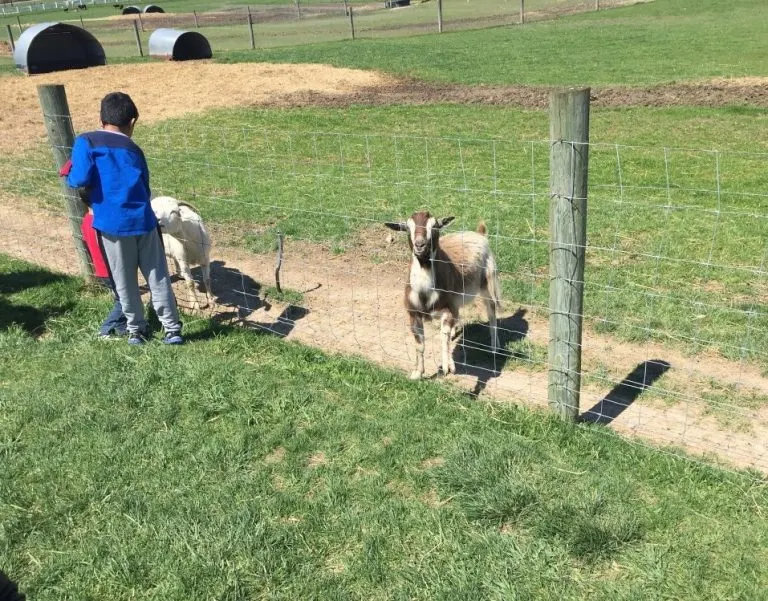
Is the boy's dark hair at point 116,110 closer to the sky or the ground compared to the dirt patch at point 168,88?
closer to the sky

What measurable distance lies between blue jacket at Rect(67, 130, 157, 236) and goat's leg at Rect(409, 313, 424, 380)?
7.22ft

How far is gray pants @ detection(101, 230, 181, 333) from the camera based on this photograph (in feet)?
18.3

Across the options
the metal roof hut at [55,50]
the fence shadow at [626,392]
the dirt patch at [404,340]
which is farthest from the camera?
the metal roof hut at [55,50]

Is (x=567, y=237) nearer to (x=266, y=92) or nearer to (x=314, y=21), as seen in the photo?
(x=266, y=92)

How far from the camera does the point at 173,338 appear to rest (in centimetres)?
582

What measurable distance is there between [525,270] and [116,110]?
420 cm

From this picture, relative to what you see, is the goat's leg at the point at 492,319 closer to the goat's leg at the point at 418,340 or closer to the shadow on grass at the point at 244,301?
the goat's leg at the point at 418,340

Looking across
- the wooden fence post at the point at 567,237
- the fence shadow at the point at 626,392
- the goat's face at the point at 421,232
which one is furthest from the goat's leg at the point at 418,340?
the fence shadow at the point at 626,392

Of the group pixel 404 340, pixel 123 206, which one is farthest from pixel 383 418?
pixel 123 206

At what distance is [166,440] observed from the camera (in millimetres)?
4441

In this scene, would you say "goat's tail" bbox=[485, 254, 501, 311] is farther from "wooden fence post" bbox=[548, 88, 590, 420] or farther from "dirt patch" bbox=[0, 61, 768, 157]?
"dirt patch" bbox=[0, 61, 768, 157]

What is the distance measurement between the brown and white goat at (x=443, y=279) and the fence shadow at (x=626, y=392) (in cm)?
98

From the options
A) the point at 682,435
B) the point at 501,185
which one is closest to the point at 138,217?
the point at 682,435

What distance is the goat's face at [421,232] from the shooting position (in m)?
5.10
